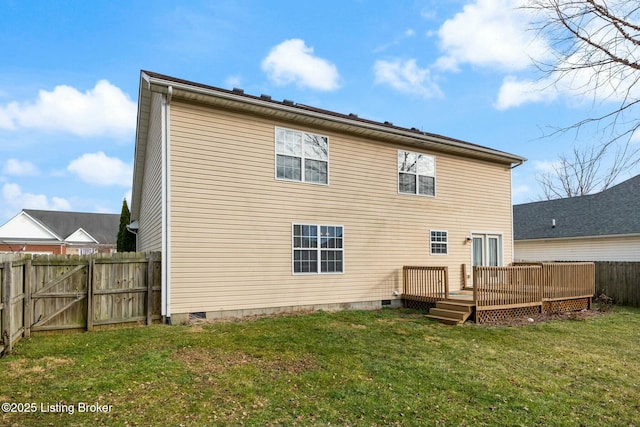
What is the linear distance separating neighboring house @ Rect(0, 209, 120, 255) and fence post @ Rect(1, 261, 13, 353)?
3345cm

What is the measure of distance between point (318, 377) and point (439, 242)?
8.41 m

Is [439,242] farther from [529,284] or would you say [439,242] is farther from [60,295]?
[60,295]

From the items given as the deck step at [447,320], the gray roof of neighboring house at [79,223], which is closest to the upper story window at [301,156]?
the deck step at [447,320]

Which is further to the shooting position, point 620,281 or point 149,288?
point 620,281

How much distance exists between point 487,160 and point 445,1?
7093 millimetres

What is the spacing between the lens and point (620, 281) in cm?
1374

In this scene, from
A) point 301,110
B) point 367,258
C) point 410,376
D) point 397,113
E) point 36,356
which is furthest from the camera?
point 397,113

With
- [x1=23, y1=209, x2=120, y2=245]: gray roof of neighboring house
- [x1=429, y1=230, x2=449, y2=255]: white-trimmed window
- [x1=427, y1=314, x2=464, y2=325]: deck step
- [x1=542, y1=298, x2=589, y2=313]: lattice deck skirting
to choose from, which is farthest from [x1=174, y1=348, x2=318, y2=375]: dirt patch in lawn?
[x1=23, y1=209, x2=120, y2=245]: gray roof of neighboring house

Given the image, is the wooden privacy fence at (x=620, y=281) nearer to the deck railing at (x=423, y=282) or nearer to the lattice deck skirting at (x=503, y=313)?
the lattice deck skirting at (x=503, y=313)

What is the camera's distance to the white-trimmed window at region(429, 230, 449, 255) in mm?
12289

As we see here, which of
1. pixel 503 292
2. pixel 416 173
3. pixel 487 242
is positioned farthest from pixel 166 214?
pixel 487 242

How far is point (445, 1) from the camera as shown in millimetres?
7863

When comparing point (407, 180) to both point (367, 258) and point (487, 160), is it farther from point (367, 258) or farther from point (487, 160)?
point (487, 160)

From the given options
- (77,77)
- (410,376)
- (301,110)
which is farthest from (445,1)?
(77,77)
